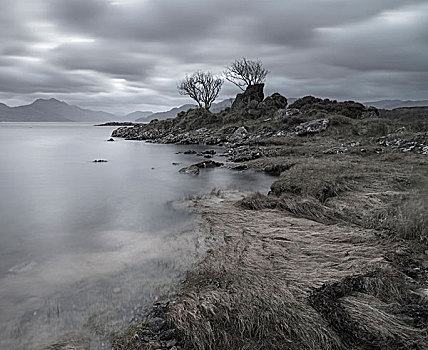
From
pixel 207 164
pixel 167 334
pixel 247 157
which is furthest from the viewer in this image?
pixel 247 157

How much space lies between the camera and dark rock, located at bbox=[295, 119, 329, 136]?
28297mm

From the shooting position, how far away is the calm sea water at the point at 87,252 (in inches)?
173

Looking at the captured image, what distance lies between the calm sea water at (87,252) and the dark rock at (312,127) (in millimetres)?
15743

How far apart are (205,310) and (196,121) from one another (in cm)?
4667

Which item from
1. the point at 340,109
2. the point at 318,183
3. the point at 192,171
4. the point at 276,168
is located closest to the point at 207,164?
the point at 192,171

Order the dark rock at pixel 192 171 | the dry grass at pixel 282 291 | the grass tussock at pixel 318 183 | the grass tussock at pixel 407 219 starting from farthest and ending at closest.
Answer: the dark rock at pixel 192 171, the grass tussock at pixel 318 183, the grass tussock at pixel 407 219, the dry grass at pixel 282 291

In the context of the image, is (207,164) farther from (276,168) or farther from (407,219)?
(407,219)

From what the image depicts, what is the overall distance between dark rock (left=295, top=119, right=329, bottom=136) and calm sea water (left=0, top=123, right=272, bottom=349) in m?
15.7

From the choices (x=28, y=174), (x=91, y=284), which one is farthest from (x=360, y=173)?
(x=28, y=174)

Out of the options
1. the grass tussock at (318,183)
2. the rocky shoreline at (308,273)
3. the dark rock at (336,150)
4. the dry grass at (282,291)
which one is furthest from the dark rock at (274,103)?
the dry grass at (282,291)

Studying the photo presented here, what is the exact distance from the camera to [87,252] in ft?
21.8

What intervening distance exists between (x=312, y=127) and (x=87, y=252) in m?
26.2

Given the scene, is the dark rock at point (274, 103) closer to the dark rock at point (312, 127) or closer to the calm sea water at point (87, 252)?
the dark rock at point (312, 127)

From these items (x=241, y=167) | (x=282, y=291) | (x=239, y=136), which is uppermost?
(x=239, y=136)
